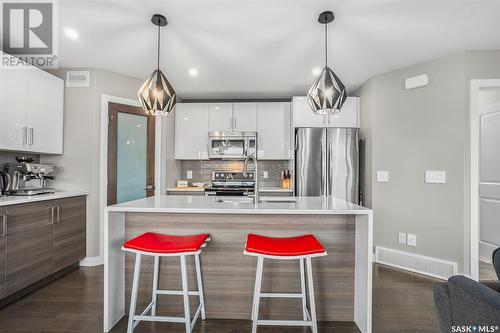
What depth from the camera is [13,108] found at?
2.56 metres

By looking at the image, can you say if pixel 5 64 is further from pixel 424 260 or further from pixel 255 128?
pixel 424 260

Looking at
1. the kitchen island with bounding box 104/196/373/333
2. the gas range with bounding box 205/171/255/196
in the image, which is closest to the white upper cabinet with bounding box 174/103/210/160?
the gas range with bounding box 205/171/255/196

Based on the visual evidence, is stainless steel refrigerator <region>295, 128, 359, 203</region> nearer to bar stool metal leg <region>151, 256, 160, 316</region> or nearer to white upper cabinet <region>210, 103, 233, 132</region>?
white upper cabinet <region>210, 103, 233, 132</region>

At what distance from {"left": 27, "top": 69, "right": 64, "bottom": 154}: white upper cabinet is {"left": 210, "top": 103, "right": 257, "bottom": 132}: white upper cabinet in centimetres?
201

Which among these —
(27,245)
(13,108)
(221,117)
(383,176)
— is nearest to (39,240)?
(27,245)

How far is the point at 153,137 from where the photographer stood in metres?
3.85

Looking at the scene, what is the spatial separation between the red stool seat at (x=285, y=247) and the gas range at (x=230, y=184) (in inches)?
86.6

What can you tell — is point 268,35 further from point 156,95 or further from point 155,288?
point 155,288

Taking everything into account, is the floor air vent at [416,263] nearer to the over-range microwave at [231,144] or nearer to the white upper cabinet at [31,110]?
the over-range microwave at [231,144]

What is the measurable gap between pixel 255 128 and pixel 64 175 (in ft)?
8.71

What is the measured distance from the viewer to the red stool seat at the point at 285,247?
1564 mm

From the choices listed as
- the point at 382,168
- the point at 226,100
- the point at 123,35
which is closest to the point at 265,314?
the point at 382,168

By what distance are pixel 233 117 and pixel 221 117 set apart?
0.20 m

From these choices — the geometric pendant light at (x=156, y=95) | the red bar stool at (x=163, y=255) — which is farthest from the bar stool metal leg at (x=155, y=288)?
the geometric pendant light at (x=156, y=95)
